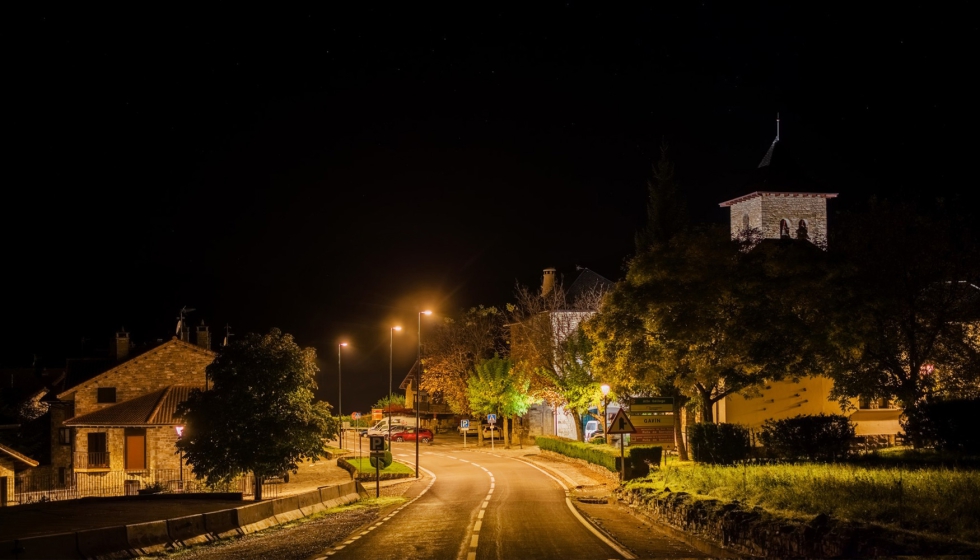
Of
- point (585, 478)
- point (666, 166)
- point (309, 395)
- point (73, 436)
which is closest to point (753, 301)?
point (585, 478)

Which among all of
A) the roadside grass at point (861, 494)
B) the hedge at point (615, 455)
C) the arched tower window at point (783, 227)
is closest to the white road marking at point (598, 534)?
the roadside grass at point (861, 494)

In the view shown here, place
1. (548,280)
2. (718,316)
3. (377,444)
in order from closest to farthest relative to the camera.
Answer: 1. (377,444)
2. (718,316)
3. (548,280)

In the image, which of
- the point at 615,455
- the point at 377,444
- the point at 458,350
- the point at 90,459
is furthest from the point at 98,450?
the point at 458,350

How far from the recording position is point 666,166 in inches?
3078

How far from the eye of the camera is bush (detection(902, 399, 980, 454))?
27.3 m

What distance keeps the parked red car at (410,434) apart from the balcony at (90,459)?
88.1ft

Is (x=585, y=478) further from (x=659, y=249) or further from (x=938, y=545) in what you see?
(x=938, y=545)

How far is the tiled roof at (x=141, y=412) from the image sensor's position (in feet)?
161

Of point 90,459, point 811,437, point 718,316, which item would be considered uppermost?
point 718,316

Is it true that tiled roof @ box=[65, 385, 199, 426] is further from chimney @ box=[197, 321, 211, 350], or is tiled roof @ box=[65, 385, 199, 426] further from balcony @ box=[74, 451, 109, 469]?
chimney @ box=[197, 321, 211, 350]

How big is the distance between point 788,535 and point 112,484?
138 ft

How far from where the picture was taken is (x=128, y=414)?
165 feet

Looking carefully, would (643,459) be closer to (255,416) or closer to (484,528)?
(255,416)

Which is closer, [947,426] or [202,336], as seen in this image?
[947,426]
